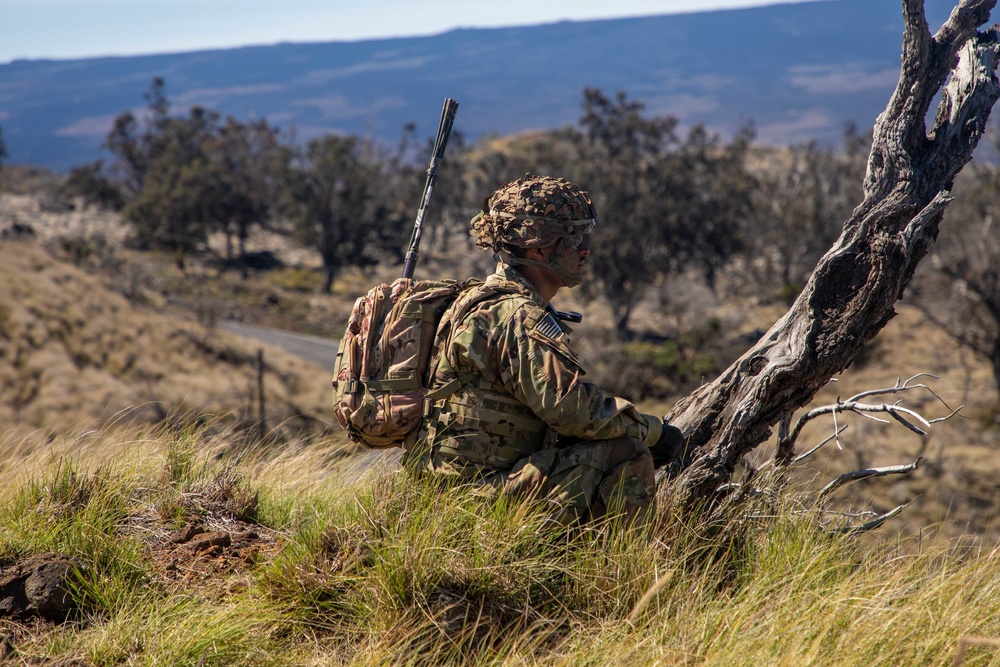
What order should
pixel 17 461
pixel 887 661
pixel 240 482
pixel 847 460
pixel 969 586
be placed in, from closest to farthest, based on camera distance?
pixel 887 661 < pixel 969 586 < pixel 240 482 < pixel 17 461 < pixel 847 460

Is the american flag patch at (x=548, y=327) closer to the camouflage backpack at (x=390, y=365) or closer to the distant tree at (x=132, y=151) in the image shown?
the camouflage backpack at (x=390, y=365)

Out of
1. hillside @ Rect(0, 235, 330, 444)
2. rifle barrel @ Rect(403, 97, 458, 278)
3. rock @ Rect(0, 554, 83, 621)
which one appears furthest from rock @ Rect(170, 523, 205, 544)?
hillside @ Rect(0, 235, 330, 444)

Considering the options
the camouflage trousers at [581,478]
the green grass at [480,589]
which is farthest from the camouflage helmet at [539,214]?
the green grass at [480,589]

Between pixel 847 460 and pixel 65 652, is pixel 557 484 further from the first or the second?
pixel 847 460

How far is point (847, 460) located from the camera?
16.3 m

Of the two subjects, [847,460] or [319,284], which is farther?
[319,284]

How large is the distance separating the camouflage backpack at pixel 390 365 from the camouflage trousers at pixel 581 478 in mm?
232

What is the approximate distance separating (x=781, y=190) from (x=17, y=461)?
3997 cm

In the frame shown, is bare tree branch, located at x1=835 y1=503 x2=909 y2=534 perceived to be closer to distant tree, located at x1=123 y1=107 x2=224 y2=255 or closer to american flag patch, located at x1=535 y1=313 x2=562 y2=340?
american flag patch, located at x1=535 y1=313 x2=562 y2=340

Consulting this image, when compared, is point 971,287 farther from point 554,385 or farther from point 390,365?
point 390,365

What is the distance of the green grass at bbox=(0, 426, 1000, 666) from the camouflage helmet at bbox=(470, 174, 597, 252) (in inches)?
38.4

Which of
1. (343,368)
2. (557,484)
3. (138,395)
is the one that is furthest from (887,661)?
(138,395)

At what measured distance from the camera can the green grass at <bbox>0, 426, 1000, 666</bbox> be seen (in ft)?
8.13

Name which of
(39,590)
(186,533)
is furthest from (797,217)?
→ (39,590)
